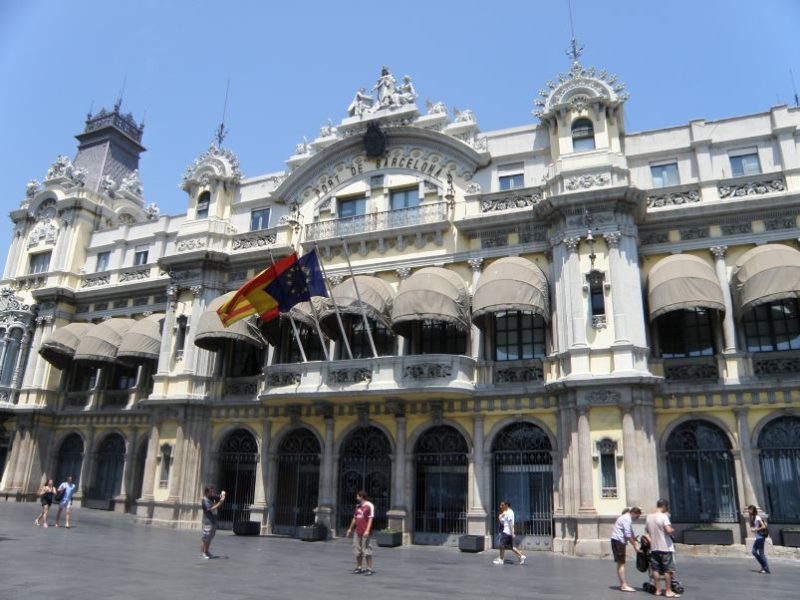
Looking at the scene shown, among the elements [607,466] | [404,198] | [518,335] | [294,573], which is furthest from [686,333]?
[294,573]

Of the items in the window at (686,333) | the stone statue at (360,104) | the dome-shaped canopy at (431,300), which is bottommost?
the window at (686,333)

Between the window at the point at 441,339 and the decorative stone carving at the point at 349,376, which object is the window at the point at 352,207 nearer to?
the window at the point at 441,339

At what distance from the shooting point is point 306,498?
25297 millimetres

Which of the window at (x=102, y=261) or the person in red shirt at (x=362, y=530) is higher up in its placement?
the window at (x=102, y=261)

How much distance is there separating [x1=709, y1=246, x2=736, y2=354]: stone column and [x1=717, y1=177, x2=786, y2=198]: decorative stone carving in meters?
2.05

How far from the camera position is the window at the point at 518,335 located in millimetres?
23359

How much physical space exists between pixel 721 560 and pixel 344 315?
15402 millimetres

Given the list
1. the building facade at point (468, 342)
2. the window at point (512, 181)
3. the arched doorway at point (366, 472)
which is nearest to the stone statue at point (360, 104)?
the building facade at point (468, 342)

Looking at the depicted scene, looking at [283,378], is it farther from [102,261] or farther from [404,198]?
[102,261]

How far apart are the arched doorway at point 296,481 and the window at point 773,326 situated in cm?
1637

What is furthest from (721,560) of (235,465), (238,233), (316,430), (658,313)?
(238,233)

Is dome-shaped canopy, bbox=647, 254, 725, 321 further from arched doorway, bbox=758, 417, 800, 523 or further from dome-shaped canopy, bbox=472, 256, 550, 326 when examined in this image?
arched doorway, bbox=758, 417, 800, 523

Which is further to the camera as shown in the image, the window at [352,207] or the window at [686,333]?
the window at [352,207]

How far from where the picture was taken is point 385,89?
2911 centimetres
